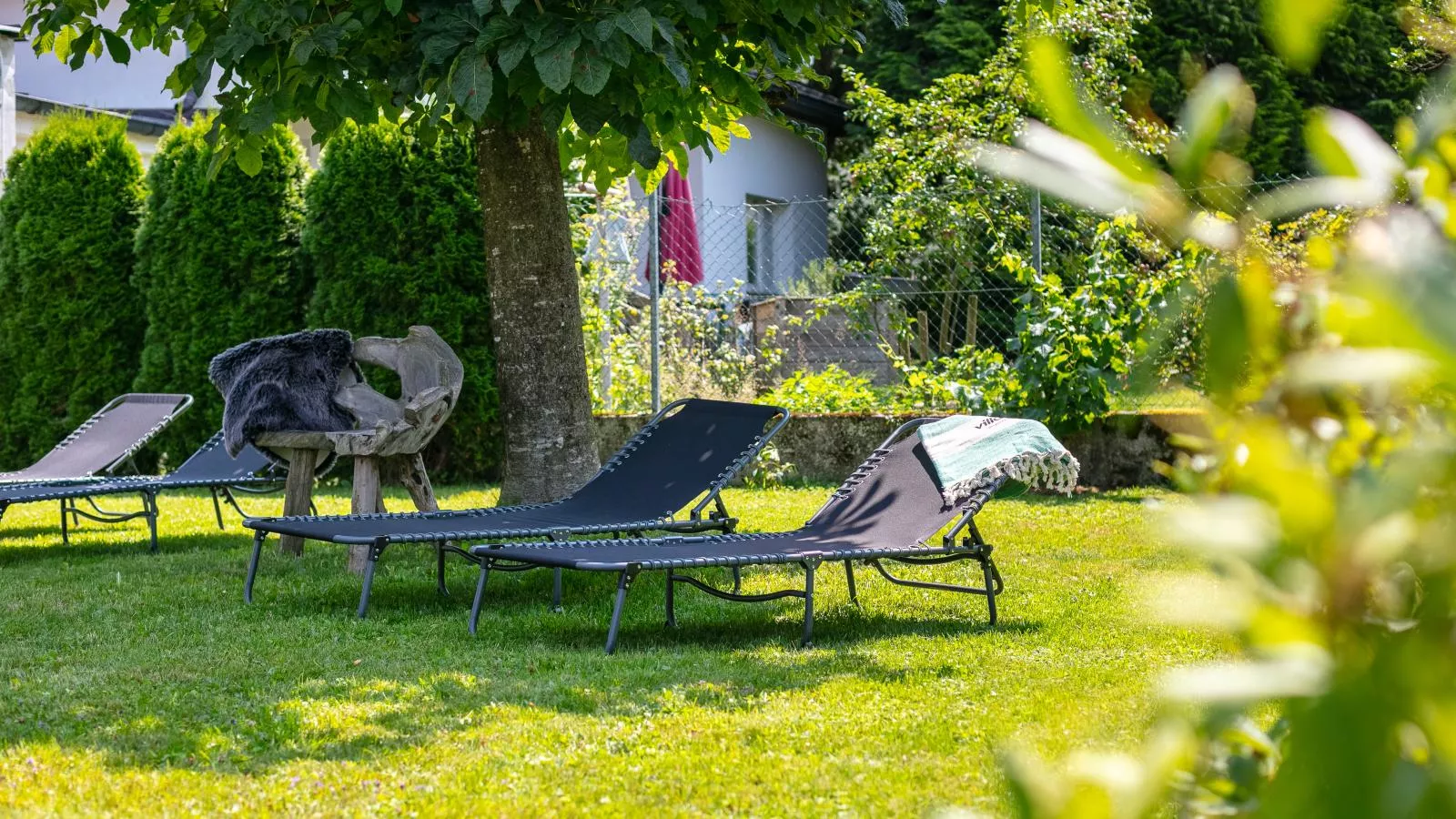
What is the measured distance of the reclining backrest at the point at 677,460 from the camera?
6477 millimetres

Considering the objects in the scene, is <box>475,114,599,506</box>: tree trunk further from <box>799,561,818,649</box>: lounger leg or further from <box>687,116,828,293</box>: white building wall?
<box>687,116,828,293</box>: white building wall

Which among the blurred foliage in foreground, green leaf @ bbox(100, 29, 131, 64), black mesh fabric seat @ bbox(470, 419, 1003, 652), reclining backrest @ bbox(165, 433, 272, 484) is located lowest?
black mesh fabric seat @ bbox(470, 419, 1003, 652)

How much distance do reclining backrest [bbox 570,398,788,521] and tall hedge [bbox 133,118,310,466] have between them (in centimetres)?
453

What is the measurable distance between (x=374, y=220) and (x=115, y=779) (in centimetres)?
716

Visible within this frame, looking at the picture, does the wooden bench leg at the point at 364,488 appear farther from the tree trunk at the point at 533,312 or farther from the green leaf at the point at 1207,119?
the green leaf at the point at 1207,119

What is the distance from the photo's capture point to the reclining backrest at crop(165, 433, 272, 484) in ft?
25.9

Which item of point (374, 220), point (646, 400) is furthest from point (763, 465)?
point (374, 220)

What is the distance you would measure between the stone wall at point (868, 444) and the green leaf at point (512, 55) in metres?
4.37

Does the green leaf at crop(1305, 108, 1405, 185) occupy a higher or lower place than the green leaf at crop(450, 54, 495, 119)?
lower

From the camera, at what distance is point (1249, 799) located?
1.11 metres

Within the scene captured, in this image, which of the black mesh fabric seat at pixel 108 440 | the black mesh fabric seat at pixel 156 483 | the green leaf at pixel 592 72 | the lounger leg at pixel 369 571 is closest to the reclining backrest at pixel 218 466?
the black mesh fabric seat at pixel 156 483

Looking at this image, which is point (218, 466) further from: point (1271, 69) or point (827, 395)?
point (1271, 69)

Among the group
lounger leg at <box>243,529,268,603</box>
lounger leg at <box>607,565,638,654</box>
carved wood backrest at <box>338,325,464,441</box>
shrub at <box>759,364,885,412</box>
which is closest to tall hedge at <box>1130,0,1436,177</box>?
shrub at <box>759,364,885,412</box>

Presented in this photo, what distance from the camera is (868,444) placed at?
32.1 feet
